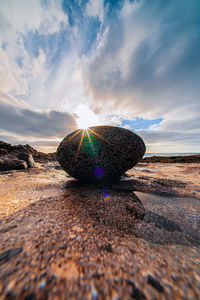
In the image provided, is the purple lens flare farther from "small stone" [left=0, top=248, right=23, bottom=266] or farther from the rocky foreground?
"small stone" [left=0, top=248, right=23, bottom=266]

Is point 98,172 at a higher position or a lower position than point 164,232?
higher

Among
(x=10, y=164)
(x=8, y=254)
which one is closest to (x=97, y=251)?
(x=8, y=254)

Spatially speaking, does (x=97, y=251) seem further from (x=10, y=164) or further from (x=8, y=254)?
(x=10, y=164)

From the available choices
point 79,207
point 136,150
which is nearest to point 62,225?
point 79,207

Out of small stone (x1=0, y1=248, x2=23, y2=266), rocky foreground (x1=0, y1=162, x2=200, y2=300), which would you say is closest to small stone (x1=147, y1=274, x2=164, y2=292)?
rocky foreground (x1=0, y1=162, x2=200, y2=300)

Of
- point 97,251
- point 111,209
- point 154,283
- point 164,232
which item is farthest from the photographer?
point 111,209

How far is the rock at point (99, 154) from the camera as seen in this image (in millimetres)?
3699

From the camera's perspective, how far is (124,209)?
214 centimetres

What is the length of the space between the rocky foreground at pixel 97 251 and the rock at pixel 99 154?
1549mm

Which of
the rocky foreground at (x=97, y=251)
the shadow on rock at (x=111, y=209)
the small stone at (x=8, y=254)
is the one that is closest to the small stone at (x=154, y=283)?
the rocky foreground at (x=97, y=251)

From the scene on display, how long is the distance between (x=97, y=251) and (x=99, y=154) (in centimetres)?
268

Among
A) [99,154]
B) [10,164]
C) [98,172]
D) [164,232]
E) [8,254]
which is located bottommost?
[164,232]

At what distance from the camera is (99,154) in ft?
12.1

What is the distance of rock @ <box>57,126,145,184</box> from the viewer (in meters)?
3.70
